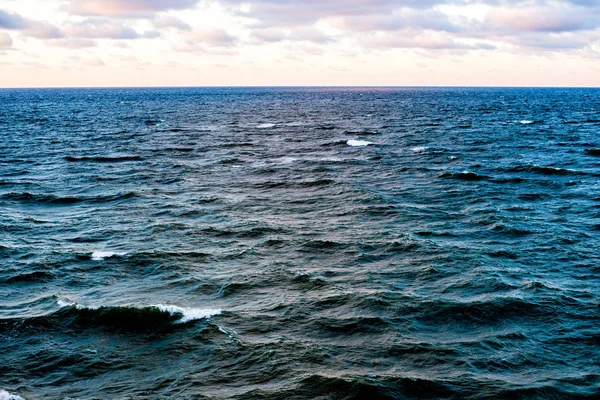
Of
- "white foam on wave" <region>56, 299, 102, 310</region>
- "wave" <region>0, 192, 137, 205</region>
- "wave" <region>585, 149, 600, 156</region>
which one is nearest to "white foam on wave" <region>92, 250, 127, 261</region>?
"white foam on wave" <region>56, 299, 102, 310</region>

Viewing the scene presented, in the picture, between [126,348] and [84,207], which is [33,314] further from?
[84,207]

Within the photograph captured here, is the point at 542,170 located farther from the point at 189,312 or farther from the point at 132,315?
the point at 132,315

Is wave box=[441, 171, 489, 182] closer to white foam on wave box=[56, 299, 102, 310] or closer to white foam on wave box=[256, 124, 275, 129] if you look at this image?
white foam on wave box=[56, 299, 102, 310]

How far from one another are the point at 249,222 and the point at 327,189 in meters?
11.6

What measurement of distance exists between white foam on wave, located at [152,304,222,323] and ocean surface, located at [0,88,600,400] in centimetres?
10

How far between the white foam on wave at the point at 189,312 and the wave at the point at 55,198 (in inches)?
879

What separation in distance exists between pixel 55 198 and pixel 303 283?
1049 inches

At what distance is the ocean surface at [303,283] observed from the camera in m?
17.8

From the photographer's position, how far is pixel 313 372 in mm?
17812

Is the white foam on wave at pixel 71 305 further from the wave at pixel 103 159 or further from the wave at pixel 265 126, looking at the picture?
the wave at pixel 265 126

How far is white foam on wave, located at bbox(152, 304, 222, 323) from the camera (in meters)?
21.8

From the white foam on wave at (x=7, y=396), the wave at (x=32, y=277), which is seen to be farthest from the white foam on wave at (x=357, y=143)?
the white foam on wave at (x=7, y=396)

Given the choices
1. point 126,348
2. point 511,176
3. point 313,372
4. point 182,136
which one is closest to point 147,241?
point 126,348

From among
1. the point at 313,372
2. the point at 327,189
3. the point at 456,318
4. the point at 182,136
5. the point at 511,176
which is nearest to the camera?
the point at 313,372
